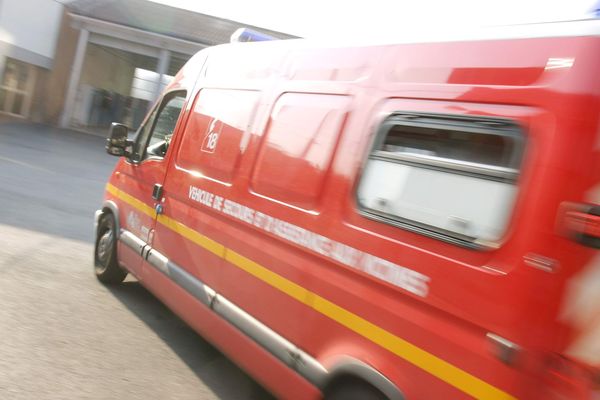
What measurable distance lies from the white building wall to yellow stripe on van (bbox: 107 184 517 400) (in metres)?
22.4

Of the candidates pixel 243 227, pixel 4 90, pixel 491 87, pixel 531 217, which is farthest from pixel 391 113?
pixel 4 90

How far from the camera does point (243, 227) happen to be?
3.63 meters

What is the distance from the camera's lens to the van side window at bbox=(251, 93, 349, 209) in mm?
3123

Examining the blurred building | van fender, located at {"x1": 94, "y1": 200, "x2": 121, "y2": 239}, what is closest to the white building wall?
the blurred building

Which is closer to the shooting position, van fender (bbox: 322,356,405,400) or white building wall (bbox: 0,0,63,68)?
van fender (bbox: 322,356,405,400)

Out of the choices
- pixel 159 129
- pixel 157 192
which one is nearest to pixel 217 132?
pixel 157 192

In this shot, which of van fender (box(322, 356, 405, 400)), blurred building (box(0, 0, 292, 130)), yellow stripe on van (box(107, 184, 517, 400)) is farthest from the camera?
blurred building (box(0, 0, 292, 130))

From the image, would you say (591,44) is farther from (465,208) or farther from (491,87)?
(465,208)

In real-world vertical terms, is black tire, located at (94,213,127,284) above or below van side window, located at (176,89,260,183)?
below

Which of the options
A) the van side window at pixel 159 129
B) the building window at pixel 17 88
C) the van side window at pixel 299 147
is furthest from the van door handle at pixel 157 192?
the building window at pixel 17 88

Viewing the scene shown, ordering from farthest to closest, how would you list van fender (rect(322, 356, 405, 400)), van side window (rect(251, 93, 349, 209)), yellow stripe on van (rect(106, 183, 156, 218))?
yellow stripe on van (rect(106, 183, 156, 218)), van side window (rect(251, 93, 349, 209)), van fender (rect(322, 356, 405, 400))

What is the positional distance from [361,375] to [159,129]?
3406mm

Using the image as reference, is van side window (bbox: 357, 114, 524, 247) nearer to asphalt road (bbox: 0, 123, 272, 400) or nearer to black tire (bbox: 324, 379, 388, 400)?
black tire (bbox: 324, 379, 388, 400)

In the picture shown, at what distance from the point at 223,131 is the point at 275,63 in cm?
65
